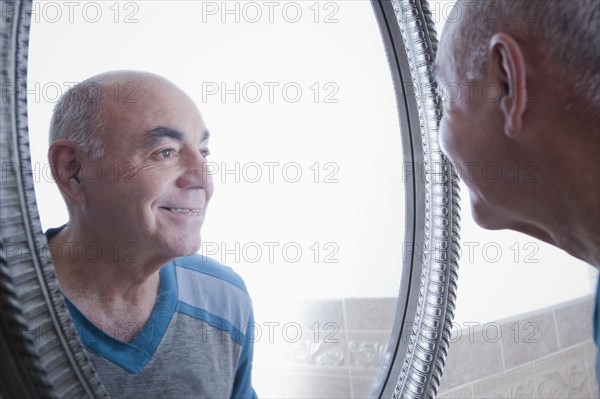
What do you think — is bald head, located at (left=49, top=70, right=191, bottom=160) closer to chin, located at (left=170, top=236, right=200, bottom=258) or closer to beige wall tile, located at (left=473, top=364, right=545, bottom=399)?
chin, located at (left=170, top=236, right=200, bottom=258)

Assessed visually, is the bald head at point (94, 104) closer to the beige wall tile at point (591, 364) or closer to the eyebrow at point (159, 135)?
the eyebrow at point (159, 135)

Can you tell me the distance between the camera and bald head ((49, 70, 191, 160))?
401mm

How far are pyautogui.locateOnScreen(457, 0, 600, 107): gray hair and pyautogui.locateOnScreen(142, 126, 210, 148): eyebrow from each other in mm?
215

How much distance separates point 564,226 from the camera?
43 centimetres

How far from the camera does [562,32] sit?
→ 373mm

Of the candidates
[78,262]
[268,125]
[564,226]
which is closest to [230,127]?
[268,125]

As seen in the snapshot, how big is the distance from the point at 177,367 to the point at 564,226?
287 millimetres

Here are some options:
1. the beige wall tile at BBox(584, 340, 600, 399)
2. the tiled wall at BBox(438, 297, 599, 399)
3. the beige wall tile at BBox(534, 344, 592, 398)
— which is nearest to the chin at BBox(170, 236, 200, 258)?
the tiled wall at BBox(438, 297, 599, 399)

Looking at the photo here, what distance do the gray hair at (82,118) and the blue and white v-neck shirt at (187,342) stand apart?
0.20 feet

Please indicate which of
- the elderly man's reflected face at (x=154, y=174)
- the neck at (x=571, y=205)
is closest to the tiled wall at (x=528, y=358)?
the neck at (x=571, y=205)

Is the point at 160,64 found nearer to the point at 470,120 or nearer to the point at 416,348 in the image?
the point at 470,120

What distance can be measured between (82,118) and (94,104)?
0.01 meters

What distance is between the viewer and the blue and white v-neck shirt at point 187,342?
41 centimetres

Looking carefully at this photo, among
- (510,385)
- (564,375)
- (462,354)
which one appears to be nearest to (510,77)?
(462,354)
